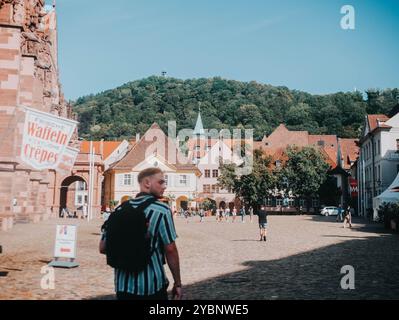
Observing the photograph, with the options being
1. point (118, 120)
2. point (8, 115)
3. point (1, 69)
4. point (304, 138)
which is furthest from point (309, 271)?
point (118, 120)

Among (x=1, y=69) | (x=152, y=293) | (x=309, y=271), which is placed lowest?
(x=309, y=271)

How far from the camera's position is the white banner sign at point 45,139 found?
8.75 m

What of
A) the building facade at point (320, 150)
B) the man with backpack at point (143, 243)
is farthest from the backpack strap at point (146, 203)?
the building facade at point (320, 150)

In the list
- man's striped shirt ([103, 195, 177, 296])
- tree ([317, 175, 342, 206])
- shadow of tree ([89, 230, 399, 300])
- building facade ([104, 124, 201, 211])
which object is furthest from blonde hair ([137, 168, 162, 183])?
tree ([317, 175, 342, 206])

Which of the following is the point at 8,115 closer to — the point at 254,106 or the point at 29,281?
the point at 29,281

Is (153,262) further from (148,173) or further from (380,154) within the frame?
(380,154)

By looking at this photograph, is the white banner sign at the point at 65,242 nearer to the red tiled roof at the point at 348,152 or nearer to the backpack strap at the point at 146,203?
the backpack strap at the point at 146,203

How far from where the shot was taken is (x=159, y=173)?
441 cm

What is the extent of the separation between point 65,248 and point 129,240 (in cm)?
887

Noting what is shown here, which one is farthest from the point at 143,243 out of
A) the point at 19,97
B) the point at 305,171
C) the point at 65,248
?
the point at 305,171

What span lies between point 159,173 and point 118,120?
97537 millimetres

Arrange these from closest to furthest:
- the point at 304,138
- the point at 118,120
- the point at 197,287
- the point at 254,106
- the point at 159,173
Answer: the point at 159,173, the point at 197,287, the point at 304,138, the point at 118,120, the point at 254,106

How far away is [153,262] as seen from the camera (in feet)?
14.1
